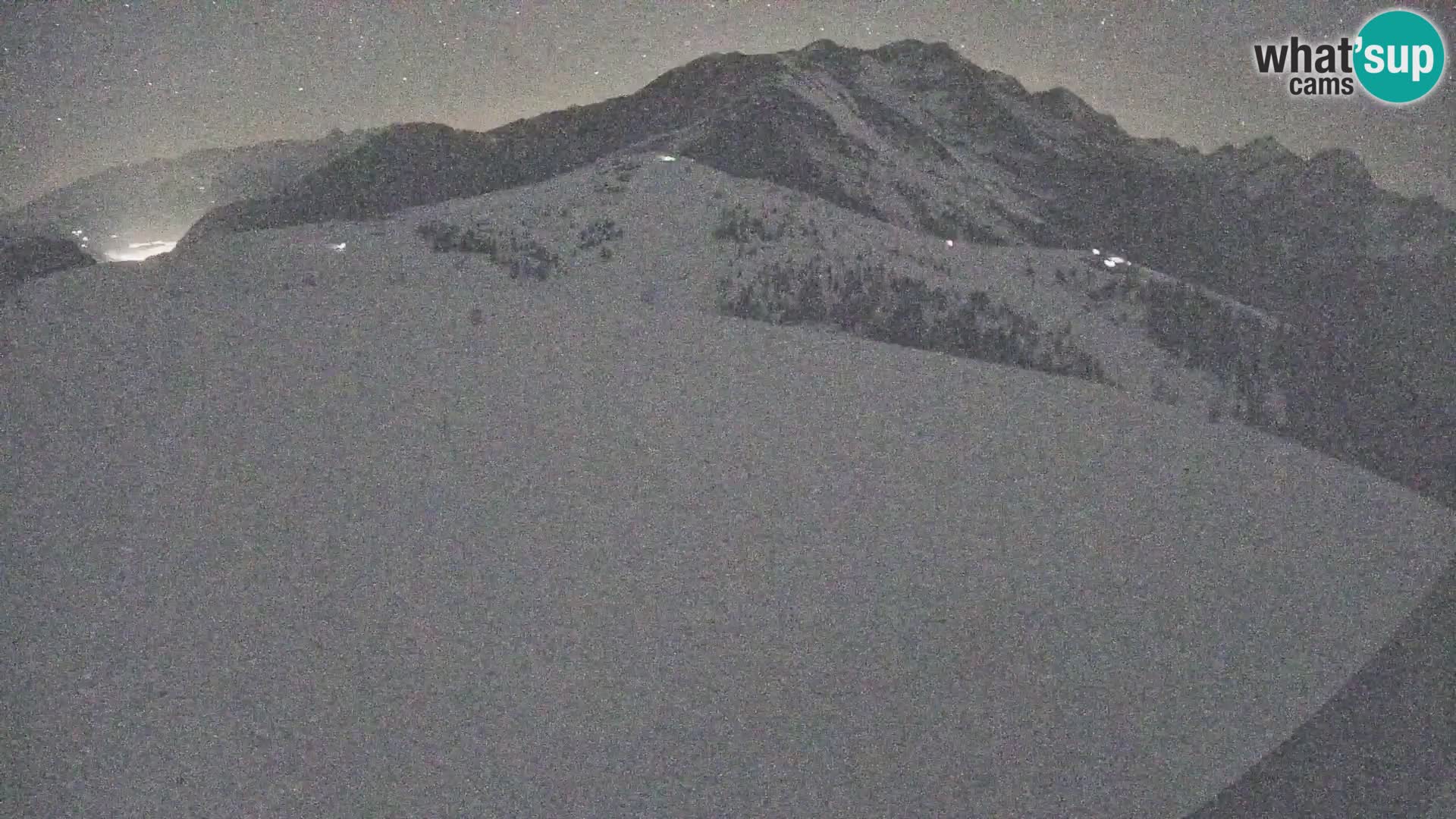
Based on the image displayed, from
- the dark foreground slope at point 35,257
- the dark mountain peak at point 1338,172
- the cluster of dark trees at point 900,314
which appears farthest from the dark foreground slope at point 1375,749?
the dark mountain peak at point 1338,172

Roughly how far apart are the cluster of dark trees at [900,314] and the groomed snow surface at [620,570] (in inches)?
47.4

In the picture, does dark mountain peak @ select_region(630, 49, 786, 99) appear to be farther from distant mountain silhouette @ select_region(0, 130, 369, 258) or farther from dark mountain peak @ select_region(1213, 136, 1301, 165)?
dark mountain peak @ select_region(1213, 136, 1301, 165)

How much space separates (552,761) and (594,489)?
2.89 metres

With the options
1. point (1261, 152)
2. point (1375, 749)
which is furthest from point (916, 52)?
point (1375, 749)

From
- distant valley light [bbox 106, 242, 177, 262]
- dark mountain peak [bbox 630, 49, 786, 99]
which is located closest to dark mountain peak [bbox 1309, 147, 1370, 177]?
dark mountain peak [bbox 630, 49, 786, 99]

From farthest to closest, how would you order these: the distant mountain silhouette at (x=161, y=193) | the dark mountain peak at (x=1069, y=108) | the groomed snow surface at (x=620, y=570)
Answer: the dark mountain peak at (x=1069, y=108) < the distant mountain silhouette at (x=161, y=193) < the groomed snow surface at (x=620, y=570)

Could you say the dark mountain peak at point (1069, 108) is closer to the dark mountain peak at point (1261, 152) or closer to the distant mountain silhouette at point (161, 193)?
the dark mountain peak at point (1261, 152)

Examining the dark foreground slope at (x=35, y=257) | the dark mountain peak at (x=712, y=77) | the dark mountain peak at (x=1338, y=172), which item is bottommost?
the dark foreground slope at (x=35, y=257)

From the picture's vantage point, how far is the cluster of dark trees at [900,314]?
40.0 feet

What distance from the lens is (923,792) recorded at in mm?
5504

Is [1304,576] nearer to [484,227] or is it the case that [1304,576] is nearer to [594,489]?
[594,489]

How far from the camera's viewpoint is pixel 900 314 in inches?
521

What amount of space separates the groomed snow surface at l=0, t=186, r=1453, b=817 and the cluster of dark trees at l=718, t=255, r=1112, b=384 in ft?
3.95

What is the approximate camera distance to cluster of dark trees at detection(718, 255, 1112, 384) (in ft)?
40.0
